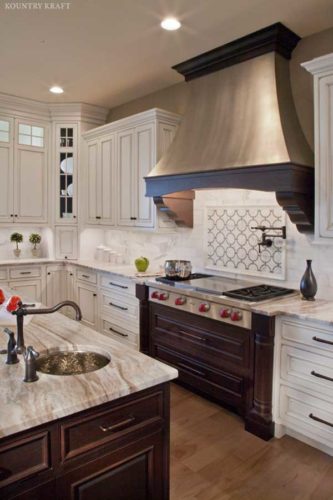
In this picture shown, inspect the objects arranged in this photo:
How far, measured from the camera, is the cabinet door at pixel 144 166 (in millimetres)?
3903

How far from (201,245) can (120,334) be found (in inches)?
50.9

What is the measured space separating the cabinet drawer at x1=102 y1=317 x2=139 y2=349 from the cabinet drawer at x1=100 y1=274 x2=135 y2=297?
396mm

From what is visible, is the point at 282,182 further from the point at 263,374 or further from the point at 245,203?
the point at 263,374

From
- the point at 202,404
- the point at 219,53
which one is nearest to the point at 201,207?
the point at 219,53

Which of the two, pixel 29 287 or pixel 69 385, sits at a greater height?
pixel 69 385

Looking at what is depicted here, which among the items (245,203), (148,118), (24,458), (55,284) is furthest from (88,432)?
(55,284)

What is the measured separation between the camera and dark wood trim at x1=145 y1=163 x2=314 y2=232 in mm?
2555

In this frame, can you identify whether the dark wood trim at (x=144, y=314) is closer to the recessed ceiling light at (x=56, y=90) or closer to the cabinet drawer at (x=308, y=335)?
the cabinet drawer at (x=308, y=335)

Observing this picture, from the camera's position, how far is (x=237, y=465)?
7.57 feet

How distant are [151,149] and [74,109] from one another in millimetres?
1658

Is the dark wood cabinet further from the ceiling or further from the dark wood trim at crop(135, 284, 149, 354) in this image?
the ceiling

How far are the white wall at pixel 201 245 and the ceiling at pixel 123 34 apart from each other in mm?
1290

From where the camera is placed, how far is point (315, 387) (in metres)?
2.39

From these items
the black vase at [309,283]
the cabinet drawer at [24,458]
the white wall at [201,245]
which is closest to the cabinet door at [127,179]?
the white wall at [201,245]
